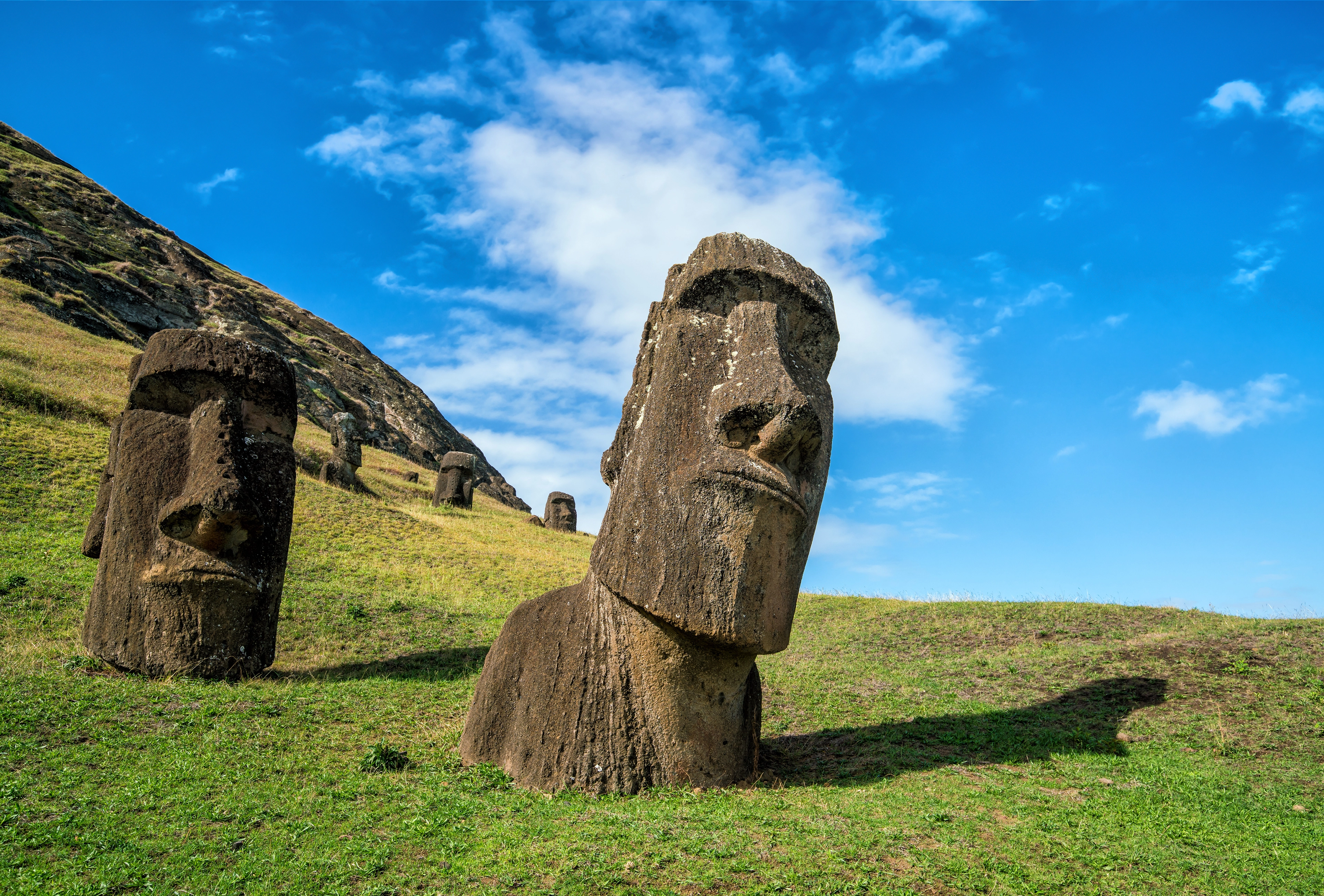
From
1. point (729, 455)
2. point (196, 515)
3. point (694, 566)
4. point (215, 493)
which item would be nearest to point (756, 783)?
point (694, 566)

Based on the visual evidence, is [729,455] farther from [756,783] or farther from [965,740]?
[965,740]

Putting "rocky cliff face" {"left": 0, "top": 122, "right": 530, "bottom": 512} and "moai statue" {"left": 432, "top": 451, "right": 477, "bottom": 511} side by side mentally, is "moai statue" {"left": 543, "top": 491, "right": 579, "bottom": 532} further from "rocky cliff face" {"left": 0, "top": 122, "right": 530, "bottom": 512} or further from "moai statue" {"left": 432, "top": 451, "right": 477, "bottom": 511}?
"rocky cliff face" {"left": 0, "top": 122, "right": 530, "bottom": 512}

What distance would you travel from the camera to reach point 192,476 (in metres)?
10.8

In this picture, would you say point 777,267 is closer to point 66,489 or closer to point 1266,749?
point 1266,749

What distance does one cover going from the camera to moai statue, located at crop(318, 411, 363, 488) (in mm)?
31578

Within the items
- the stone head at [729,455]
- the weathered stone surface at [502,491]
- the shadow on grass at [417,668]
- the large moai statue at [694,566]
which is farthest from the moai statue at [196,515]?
the weathered stone surface at [502,491]

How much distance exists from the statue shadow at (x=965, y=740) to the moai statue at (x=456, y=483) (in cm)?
3020

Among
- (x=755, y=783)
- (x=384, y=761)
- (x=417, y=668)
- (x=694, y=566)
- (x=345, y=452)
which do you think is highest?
(x=345, y=452)

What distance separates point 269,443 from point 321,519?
13027mm

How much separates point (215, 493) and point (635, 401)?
5.67 meters

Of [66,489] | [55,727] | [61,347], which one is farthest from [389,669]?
[61,347]

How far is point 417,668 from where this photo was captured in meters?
12.6

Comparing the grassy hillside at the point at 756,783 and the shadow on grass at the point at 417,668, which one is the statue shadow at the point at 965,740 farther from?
the shadow on grass at the point at 417,668

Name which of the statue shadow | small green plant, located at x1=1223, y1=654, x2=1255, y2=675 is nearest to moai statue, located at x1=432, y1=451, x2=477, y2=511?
the statue shadow
